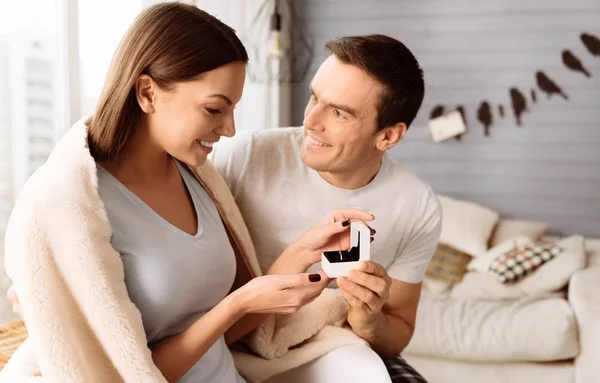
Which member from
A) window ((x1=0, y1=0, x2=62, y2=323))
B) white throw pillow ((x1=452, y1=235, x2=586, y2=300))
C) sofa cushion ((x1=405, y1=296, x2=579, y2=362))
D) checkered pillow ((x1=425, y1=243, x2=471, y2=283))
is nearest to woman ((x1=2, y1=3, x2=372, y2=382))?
window ((x1=0, y1=0, x2=62, y2=323))

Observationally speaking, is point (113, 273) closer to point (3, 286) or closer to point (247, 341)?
point (247, 341)

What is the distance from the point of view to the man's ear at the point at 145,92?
1.22 meters

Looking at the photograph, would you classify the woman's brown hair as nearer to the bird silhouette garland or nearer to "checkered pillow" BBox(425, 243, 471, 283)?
"checkered pillow" BBox(425, 243, 471, 283)

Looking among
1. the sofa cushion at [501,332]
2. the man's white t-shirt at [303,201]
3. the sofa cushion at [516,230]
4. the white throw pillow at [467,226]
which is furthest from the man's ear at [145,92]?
the sofa cushion at [516,230]

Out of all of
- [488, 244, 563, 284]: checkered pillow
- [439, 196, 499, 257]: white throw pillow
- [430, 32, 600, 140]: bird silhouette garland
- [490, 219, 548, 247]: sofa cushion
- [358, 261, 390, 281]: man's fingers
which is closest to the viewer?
[358, 261, 390, 281]: man's fingers

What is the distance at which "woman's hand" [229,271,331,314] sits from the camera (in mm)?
1253

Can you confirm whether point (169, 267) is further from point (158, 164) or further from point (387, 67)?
point (387, 67)

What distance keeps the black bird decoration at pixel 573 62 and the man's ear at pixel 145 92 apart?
3.63 meters

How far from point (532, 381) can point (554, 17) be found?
7.95 ft

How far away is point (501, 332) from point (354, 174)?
5.18 feet

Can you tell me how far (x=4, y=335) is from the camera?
1.52 metres

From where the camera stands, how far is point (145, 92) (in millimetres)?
1237

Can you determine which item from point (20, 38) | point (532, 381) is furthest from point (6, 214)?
point (532, 381)

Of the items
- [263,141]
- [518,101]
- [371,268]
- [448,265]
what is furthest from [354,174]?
[518,101]
